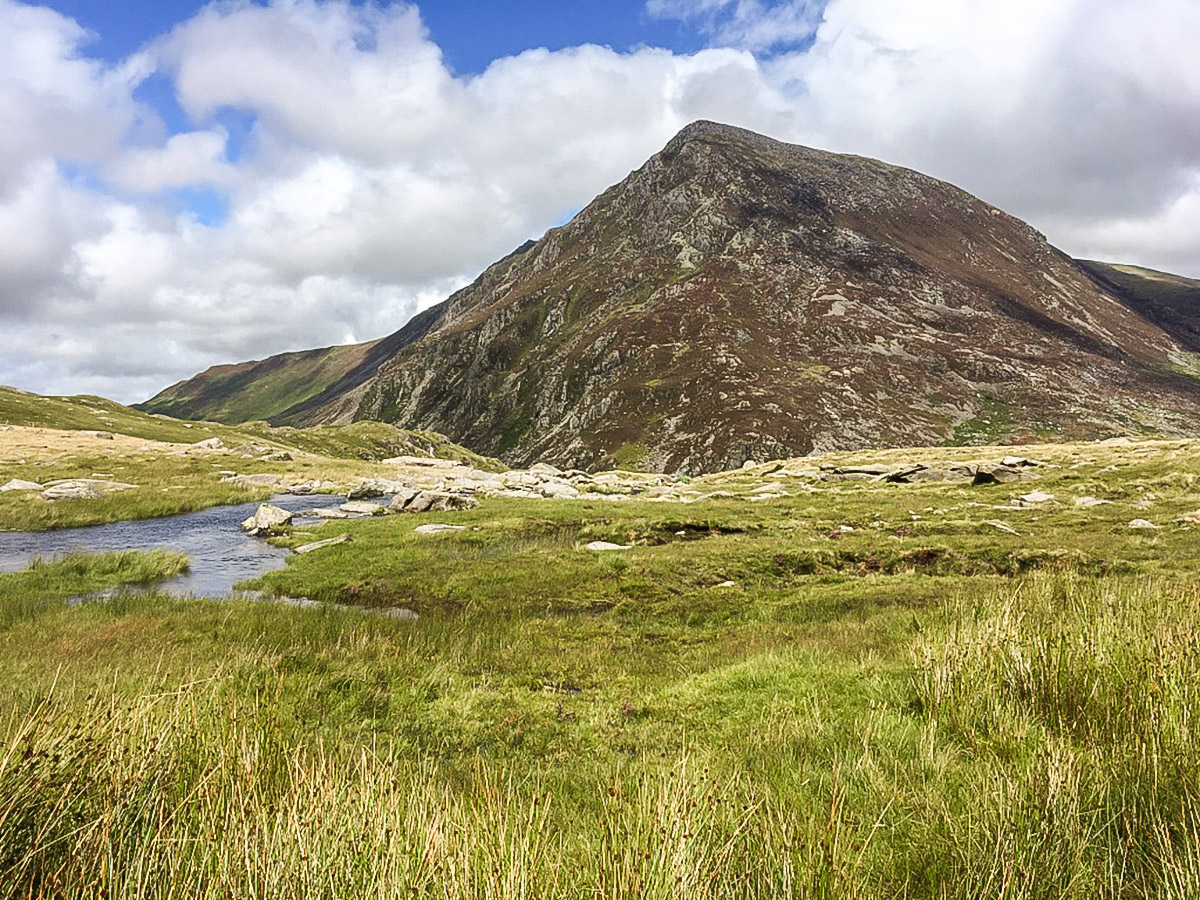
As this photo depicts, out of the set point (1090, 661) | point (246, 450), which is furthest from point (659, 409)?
point (1090, 661)

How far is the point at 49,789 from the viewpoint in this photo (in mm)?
3670

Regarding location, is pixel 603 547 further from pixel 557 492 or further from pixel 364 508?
pixel 557 492

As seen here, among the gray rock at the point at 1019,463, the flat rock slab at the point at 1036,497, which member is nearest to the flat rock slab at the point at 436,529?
the flat rock slab at the point at 1036,497

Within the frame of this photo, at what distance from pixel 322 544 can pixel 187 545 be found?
6500mm

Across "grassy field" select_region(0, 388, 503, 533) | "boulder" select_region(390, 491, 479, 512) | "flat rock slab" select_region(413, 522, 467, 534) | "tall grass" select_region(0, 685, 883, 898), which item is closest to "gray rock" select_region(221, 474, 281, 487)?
"grassy field" select_region(0, 388, 503, 533)

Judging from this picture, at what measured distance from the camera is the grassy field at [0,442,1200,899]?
3309mm

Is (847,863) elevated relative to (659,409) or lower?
lower

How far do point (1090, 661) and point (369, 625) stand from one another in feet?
43.2

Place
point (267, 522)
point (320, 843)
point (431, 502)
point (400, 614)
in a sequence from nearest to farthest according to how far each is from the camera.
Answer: point (320, 843) < point (400, 614) < point (267, 522) < point (431, 502)

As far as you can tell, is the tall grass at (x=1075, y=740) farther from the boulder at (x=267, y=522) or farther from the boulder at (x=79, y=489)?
the boulder at (x=79, y=489)

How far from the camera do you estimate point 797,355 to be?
451 feet

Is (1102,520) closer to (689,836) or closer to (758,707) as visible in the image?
(758,707)

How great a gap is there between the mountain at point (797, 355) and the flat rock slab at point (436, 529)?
83.4m

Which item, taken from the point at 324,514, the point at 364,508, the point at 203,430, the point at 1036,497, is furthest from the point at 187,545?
the point at 203,430
